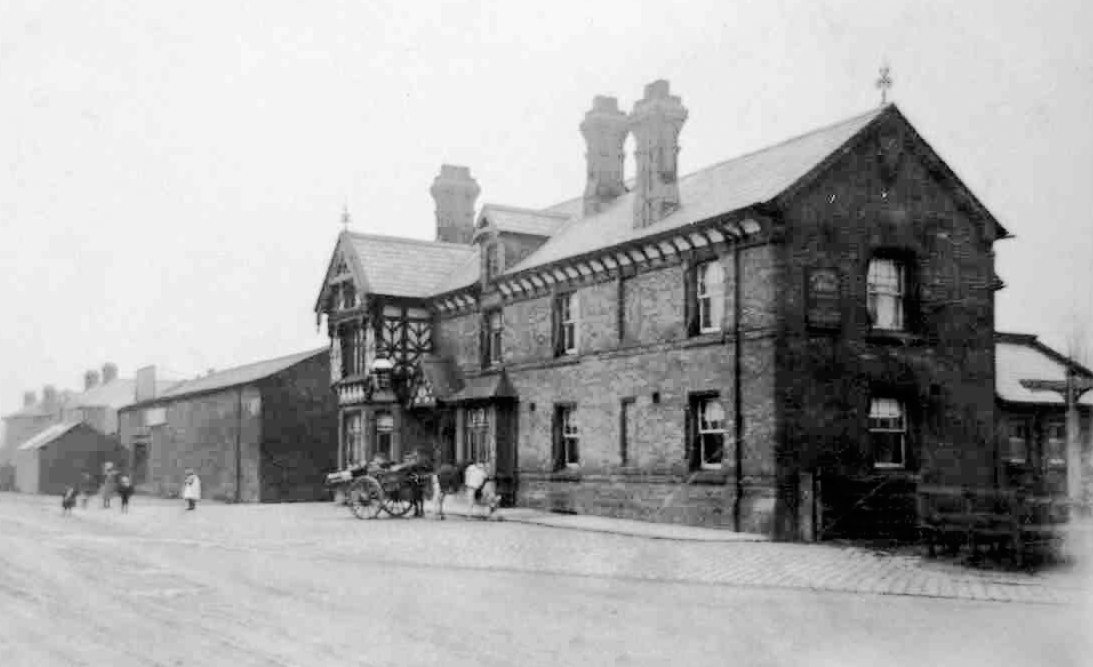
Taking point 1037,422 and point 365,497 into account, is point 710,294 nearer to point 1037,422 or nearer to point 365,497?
point 365,497

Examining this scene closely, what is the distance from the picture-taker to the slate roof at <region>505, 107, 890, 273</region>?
2109cm

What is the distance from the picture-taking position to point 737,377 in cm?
2095

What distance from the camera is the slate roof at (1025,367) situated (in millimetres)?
30797

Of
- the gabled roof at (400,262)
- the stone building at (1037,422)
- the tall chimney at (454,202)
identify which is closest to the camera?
the stone building at (1037,422)

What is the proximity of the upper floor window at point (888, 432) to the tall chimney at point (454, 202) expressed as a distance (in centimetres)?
2107

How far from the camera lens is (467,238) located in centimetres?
3972

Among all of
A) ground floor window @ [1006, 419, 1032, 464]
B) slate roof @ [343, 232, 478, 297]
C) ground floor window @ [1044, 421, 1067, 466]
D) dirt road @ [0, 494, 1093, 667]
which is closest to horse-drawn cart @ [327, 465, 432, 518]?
slate roof @ [343, 232, 478, 297]

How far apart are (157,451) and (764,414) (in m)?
36.9

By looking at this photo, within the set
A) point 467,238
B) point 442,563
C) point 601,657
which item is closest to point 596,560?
point 442,563

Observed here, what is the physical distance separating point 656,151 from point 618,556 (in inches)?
452

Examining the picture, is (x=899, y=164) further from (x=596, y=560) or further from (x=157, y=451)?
(x=157, y=451)

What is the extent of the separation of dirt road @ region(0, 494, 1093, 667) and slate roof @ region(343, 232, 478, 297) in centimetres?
1674

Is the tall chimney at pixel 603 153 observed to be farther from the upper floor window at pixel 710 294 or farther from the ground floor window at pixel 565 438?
the upper floor window at pixel 710 294

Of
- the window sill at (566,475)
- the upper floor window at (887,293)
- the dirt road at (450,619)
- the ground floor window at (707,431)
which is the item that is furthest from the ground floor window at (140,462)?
the upper floor window at (887,293)
